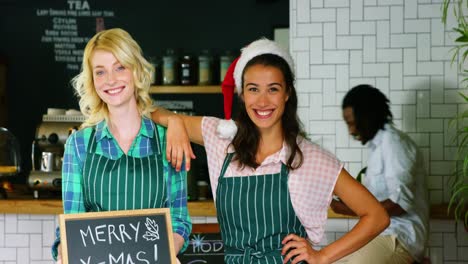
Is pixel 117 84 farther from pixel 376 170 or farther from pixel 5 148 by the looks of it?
pixel 5 148

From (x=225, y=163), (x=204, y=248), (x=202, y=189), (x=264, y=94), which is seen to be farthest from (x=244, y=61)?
(x=202, y=189)

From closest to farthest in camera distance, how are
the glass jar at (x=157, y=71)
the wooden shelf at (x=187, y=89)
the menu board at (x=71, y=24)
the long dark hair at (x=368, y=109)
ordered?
the long dark hair at (x=368, y=109) → the wooden shelf at (x=187, y=89) → the glass jar at (x=157, y=71) → the menu board at (x=71, y=24)

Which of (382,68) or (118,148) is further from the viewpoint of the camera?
(382,68)

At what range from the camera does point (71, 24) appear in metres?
7.17

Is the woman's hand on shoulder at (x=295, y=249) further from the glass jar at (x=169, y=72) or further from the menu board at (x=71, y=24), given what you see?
the menu board at (x=71, y=24)

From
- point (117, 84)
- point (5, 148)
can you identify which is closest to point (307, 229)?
point (117, 84)

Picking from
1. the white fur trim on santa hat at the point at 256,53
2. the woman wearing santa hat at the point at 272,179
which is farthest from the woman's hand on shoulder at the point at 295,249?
the white fur trim on santa hat at the point at 256,53

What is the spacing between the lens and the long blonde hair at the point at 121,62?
2.51m

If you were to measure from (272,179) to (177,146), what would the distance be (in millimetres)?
365

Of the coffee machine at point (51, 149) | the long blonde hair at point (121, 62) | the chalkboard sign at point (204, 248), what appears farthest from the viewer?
the coffee machine at point (51, 149)

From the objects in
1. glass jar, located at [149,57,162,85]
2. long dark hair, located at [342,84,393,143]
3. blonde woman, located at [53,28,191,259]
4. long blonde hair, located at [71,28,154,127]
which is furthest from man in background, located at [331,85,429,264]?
glass jar, located at [149,57,162,85]

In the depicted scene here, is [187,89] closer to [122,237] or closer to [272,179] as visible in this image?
[272,179]

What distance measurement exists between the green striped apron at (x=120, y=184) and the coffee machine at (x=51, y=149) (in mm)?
2468

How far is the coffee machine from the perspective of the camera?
498 cm
